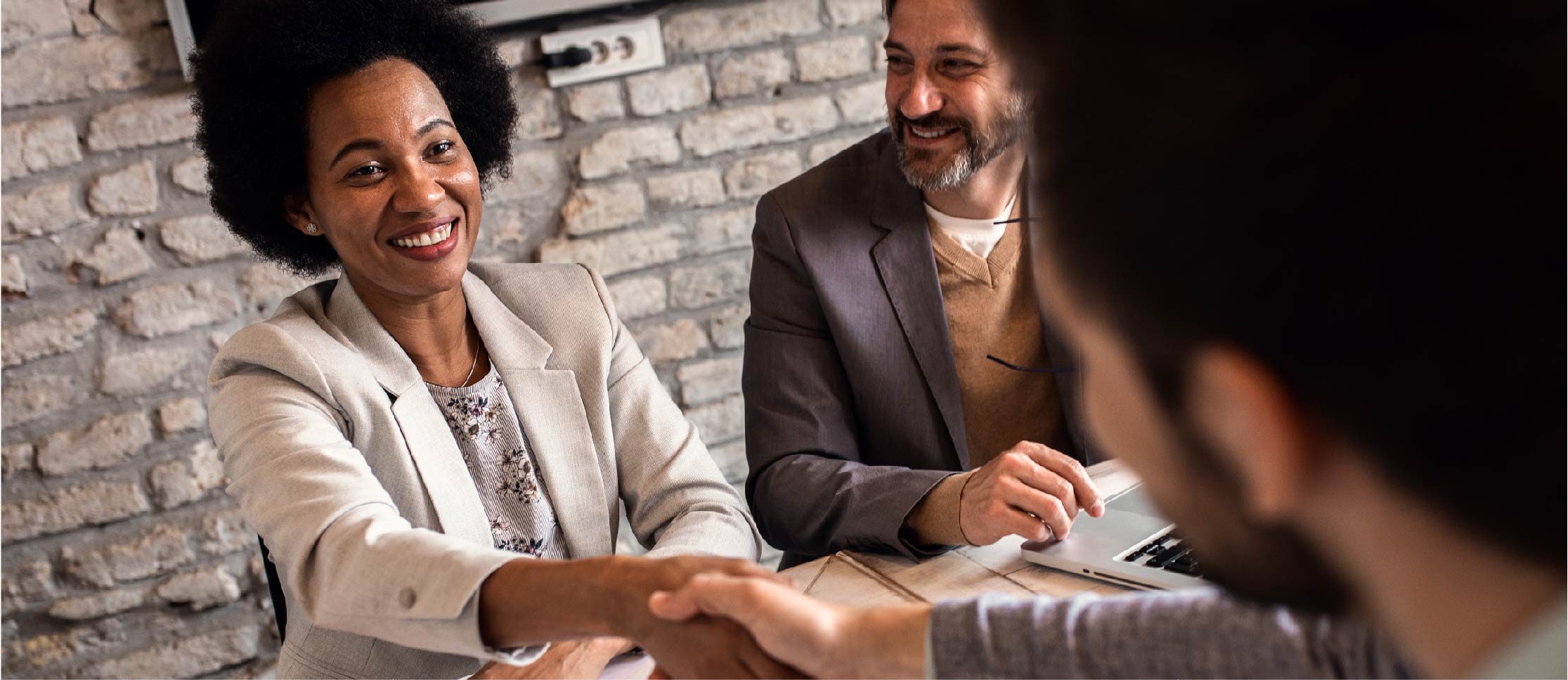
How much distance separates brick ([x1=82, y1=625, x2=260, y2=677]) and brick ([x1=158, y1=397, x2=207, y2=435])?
0.44 m

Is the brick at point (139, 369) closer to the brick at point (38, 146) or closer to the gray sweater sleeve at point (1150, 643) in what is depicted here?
the brick at point (38, 146)

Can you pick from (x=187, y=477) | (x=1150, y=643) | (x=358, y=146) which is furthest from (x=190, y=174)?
(x=1150, y=643)

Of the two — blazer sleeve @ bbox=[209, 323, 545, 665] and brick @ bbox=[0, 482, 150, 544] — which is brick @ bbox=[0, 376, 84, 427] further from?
blazer sleeve @ bbox=[209, 323, 545, 665]

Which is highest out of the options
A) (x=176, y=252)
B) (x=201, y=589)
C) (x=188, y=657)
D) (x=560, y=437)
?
(x=176, y=252)

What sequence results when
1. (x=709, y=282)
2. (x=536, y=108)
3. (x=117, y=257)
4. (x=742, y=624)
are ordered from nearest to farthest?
(x=742, y=624) < (x=117, y=257) < (x=536, y=108) < (x=709, y=282)

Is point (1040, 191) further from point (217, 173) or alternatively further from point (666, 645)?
point (217, 173)

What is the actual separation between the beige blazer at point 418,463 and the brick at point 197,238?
0.83 m

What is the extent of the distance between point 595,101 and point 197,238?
82 cm

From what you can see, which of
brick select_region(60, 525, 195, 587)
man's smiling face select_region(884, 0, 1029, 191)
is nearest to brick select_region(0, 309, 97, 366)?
brick select_region(60, 525, 195, 587)

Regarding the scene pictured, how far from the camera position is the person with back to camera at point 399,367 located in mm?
1292

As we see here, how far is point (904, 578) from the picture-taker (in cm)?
127

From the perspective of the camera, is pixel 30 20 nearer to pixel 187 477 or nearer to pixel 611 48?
pixel 187 477

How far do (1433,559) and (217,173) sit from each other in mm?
1577

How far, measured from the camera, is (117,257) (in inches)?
87.7
